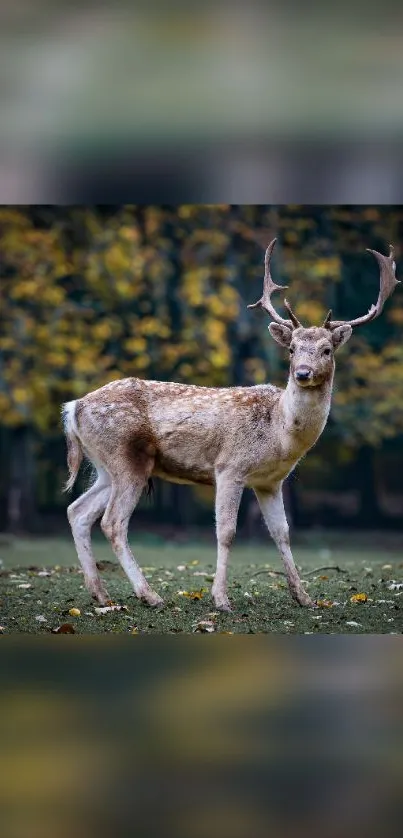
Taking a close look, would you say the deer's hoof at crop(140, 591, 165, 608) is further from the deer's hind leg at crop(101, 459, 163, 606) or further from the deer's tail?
the deer's tail

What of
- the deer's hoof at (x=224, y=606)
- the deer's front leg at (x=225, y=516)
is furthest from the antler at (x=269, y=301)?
the deer's hoof at (x=224, y=606)

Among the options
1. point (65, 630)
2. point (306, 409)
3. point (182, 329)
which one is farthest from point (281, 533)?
point (182, 329)

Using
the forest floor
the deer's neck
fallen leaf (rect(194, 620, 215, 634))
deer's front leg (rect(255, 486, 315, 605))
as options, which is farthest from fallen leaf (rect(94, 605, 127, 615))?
the deer's neck

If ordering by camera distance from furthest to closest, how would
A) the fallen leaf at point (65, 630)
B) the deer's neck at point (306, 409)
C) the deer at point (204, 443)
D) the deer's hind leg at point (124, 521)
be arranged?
1. the deer's hind leg at point (124, 521)
2. the deer at point (204, 443)
3. the deer's neck at point (306, 409)
4. the fallen leaf at point (65, 630)

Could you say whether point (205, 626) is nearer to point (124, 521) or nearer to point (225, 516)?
point (225, 516)

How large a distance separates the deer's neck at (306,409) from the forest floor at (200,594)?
749mm

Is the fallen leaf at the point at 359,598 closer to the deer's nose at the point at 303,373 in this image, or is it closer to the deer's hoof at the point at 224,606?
the deer's hoof at the point at 224,606

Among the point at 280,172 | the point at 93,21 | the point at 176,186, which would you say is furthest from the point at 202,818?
the point at 176,186

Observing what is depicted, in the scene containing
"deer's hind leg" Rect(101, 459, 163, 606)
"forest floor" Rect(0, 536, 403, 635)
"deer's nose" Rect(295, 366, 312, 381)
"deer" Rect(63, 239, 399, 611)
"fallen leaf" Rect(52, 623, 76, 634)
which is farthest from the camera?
"deer's hind leg" Rect(101, 459, 163, 606)

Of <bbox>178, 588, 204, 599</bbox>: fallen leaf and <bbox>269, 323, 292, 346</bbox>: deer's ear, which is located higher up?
<bbox>269, 323, 292, 346</bbox>: deer's ear

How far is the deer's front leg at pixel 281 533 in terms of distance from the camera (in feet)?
17.9

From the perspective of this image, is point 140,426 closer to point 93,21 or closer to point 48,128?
point 48,128

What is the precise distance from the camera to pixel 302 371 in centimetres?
506

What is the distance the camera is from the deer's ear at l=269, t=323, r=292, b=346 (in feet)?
17.4
